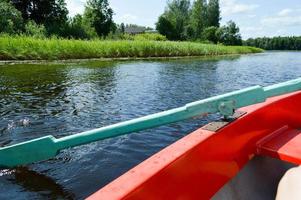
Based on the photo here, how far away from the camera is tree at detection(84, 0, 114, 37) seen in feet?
138

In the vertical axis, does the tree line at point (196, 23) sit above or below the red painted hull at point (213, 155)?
above

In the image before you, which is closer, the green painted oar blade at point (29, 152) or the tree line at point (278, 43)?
the green painted oar blade at point (29, 152)

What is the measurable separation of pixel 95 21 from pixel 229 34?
107 ft

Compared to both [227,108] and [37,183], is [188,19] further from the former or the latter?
[227,108]

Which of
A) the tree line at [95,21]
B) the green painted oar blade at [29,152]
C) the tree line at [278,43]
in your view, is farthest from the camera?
the tree line at [278,43]

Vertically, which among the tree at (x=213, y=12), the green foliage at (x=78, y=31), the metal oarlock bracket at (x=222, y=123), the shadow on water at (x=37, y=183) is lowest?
the shadow on water at (x=37, y=183)

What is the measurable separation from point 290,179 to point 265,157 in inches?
16.3

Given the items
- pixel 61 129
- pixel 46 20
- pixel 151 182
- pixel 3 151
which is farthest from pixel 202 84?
pixel 46 20

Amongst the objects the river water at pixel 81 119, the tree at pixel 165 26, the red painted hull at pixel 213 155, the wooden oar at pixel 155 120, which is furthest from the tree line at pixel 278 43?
the wooden oar at pixel 155 120

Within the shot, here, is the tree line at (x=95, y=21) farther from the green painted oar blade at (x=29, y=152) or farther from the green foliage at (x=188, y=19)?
the green painted oar blade at (x=29, y=152)

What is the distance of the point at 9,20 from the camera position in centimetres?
2617

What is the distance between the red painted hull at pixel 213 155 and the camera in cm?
162

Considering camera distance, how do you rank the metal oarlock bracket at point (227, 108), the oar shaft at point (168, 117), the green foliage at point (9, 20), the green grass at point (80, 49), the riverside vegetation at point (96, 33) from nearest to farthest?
the oar shaft at point (168, 117), the metal oarlock bracket at point (227, 108), the green grass at point (80, 49), the riverside vegetation at point (96, 33), the green foliage at point (9, 20)

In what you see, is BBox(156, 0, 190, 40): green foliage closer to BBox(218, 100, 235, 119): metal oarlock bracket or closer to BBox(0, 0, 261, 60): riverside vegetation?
BBox(0, 0, 261, 60): riverside vegetation
